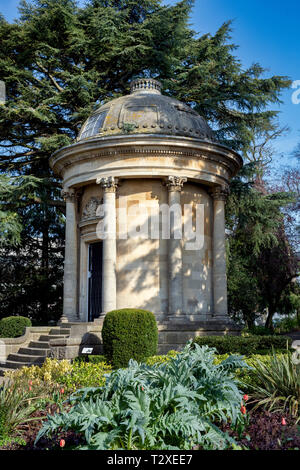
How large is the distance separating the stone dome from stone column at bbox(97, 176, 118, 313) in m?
1.89

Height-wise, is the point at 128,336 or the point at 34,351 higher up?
the point at 128,336

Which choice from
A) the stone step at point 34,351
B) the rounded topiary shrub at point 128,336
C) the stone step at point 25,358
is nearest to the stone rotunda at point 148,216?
the stone step at point 34,351

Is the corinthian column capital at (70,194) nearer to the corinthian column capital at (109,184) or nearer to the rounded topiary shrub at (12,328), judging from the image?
the corinthian column capital at (109,184)

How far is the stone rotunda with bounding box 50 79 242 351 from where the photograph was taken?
51.4 feet

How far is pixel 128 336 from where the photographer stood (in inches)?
472

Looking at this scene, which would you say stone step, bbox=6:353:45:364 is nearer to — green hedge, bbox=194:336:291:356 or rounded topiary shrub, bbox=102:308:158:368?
rounded topiary shrub, bbox=102:308:158:368

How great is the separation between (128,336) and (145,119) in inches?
328

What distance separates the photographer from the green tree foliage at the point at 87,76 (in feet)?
72.8

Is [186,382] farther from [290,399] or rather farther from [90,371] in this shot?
[90,371]

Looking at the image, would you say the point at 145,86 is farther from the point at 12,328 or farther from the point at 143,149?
the point at 12,328

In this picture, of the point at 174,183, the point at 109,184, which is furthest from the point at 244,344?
the point at 109,184

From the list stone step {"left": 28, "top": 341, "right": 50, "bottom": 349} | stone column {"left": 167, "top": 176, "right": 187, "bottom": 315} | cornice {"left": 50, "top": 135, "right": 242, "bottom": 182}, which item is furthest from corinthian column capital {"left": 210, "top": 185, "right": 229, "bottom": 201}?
stone step {"left": 28, "top": 341, "right": 50, "bottom": 349}

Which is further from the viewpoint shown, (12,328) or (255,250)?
(255,250)

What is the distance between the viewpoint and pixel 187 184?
17016 mm
